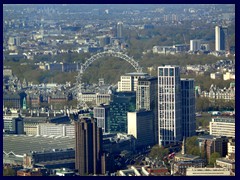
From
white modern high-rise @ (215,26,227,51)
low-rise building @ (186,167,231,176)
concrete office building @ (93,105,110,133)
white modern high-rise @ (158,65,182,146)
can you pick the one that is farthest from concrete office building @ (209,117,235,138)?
white modern high-rise @ (215,26,227,51)

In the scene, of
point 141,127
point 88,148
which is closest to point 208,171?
point 88,148

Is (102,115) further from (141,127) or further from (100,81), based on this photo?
(100,81)

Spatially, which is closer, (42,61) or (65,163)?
(65,163)
